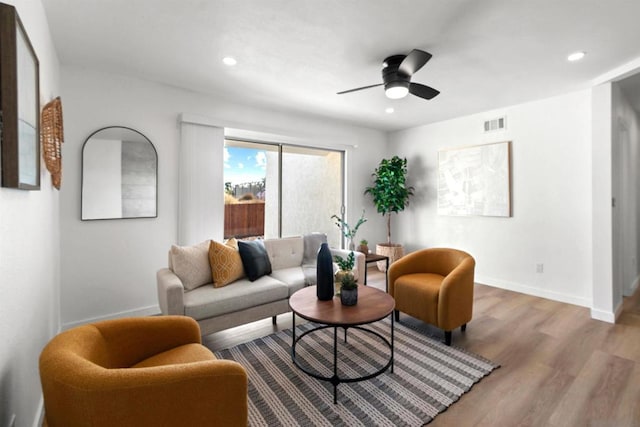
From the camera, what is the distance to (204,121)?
3637mm

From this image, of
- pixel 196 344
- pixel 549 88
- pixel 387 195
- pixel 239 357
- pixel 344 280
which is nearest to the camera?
pixel 196 344

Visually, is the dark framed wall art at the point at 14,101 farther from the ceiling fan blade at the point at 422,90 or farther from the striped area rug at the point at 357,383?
the ceiling fan blade at the point at 422,90

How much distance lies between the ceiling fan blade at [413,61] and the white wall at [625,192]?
7.77ft

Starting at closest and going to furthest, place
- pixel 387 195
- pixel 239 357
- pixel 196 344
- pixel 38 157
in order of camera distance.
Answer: pixel 38 157 → pixel 196 344 → pixel 239 357 → pixel 387 195

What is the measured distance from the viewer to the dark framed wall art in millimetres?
1121

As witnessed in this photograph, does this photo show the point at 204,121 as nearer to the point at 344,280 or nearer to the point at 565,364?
the point at 344,280

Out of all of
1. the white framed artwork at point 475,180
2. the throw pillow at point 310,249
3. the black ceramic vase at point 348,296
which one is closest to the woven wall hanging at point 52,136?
the black ceramic vase at point 348,296

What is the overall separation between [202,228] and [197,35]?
6.84ft

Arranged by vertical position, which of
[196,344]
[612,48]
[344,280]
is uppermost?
[612,48]

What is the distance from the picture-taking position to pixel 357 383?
211 cm

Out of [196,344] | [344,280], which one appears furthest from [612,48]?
[196,344]

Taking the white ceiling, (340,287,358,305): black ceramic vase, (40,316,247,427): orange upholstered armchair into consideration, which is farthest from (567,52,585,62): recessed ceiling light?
(40,316,247,427): orange upholstered armchair

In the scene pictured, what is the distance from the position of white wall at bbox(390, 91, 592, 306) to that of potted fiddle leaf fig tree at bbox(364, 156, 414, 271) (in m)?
0.73

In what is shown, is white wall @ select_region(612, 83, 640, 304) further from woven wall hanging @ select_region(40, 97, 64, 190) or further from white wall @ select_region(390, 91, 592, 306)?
woven wall hanging @ select_region(40, 97, 64, 190)
